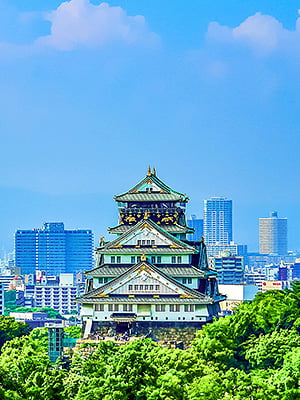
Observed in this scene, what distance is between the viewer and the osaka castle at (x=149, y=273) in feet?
301

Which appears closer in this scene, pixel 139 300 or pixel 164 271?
pixel 139 300

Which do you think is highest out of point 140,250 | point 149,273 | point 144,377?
point 140,250

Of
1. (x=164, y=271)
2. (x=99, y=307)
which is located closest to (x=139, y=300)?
(x=99, y=307)

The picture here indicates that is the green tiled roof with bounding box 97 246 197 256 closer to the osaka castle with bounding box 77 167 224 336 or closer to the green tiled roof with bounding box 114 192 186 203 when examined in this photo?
the osaka castle with bounding box 77 167 224 336

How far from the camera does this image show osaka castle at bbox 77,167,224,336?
9181 centimetres

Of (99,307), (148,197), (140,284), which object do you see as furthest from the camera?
(148,197)

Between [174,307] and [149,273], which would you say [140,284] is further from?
[174,307]

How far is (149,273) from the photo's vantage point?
92250 millimetres

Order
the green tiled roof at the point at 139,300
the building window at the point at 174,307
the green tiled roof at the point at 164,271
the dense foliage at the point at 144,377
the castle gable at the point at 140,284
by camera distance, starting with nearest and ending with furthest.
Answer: the dense foliage at the point at 144,377
the green tiled roof at the point at 139,300
the building window at the point at 174,307
the castle gable at the point at 140,284
the green tiled roof at the point at 164,271

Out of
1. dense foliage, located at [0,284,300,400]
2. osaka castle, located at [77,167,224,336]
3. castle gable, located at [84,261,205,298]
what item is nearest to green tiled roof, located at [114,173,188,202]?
osaka castle, located at [77,167,224,336]

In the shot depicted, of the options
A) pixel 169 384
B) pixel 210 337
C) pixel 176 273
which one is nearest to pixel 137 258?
pixel 176 273

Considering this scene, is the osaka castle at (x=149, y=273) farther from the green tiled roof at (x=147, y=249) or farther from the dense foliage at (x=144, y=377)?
the dense foliage at (x=144, y=377)

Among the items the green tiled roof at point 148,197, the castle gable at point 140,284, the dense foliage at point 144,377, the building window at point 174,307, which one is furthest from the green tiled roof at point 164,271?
the dense foliage at point 144,377

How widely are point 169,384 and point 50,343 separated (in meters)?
32.3
